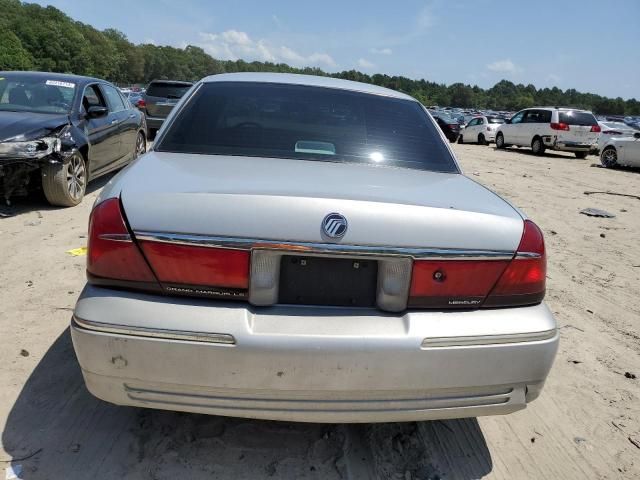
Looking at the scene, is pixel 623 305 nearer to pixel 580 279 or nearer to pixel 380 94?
pixel 580 279

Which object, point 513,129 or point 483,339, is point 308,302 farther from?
point 513,129

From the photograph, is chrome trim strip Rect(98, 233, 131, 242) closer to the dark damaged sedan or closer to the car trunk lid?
the car trunk lid

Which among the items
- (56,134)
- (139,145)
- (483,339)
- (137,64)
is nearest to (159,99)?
(139,145)

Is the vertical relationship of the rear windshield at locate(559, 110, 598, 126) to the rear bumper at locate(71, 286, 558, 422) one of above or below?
above

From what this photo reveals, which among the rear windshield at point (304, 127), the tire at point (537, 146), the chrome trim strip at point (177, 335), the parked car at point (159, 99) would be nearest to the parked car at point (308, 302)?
the chrome trim strip at point (177, 335)

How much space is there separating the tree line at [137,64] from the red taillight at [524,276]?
64135 millimetres

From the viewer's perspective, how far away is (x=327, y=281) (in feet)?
6.45

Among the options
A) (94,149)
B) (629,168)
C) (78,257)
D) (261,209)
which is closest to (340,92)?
(261,209)

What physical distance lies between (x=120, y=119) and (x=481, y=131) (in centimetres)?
2100

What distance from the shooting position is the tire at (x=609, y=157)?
16.9 meters

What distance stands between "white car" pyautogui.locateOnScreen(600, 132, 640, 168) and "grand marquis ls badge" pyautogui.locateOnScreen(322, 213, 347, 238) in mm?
16862

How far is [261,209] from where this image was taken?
1886 mm

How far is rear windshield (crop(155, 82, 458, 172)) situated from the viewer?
2721mm

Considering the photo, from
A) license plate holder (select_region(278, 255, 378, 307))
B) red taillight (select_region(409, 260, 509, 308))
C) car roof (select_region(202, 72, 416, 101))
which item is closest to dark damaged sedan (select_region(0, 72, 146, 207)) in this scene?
car roof (select_region(202, 72, 416, 101))
